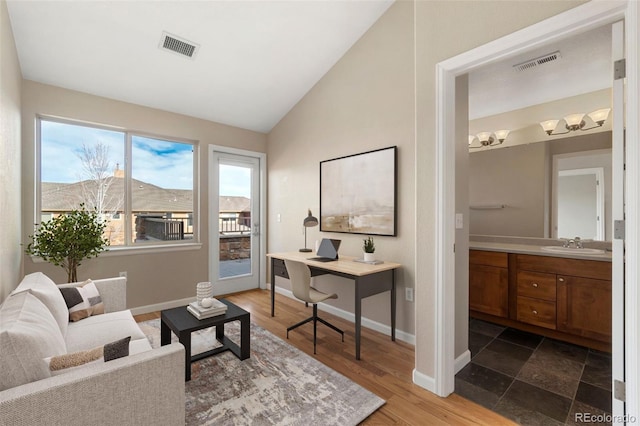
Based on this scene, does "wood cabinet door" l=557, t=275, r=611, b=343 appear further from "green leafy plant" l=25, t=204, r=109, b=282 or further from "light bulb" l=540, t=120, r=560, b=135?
"green leafy plant" l=25, t=204, r=109, b=282

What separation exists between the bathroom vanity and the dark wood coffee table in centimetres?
260

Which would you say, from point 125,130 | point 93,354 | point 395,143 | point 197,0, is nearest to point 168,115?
point 125,130

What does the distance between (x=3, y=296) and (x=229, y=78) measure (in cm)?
290

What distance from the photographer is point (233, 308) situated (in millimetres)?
2543

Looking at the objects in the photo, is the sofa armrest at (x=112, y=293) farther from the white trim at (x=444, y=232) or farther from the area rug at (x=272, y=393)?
the white trim at (x=444, y=232)

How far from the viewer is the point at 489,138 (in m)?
3.85

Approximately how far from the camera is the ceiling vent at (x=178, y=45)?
2.83 meters

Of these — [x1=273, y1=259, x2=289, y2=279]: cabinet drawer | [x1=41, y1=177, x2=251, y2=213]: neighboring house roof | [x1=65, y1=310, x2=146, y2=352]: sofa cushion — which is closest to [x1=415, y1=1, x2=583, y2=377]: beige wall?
[x1=273, y1=259, x2=289, y2=279]: cabinet drawer

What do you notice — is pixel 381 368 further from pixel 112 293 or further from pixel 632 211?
pixel 112 293

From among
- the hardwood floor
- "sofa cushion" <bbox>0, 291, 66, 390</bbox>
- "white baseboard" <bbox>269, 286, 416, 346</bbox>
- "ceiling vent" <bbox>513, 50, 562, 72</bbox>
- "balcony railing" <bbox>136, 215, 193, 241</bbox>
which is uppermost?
"ceiling vent" <bbox>513, 50, 562, 72</bbox>

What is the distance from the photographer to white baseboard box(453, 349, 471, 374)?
7.70 ft

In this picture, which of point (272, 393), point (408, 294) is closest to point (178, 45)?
point (272, 393)

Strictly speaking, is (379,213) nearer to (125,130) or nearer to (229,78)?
(229,78)

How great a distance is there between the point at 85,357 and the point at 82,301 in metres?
1.37
